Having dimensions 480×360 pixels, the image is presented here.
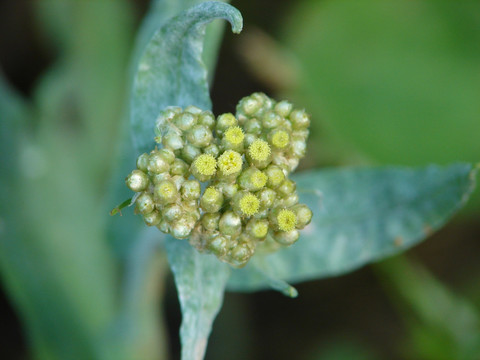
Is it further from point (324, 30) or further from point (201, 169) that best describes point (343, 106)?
point (201, 169)

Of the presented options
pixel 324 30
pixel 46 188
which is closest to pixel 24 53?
pixel 46 188

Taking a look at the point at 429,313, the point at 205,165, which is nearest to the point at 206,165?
the point at 205,165

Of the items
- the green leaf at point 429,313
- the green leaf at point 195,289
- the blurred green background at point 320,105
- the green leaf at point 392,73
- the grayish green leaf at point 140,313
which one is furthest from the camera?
the green leaf at point 392,73

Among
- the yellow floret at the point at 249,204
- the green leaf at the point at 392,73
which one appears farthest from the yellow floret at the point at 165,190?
the green leaf at the point at 392,73

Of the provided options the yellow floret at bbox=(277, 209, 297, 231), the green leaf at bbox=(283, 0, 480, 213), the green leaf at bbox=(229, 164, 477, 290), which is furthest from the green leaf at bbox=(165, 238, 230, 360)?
the green leaf at bbox=(283, 0, 480, 213)

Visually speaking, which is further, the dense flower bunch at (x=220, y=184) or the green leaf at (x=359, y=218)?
the green leaf at (x=359, y=218)

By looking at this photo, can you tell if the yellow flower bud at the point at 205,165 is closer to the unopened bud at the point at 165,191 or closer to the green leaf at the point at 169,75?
the unopened bud at the point at 165,191
